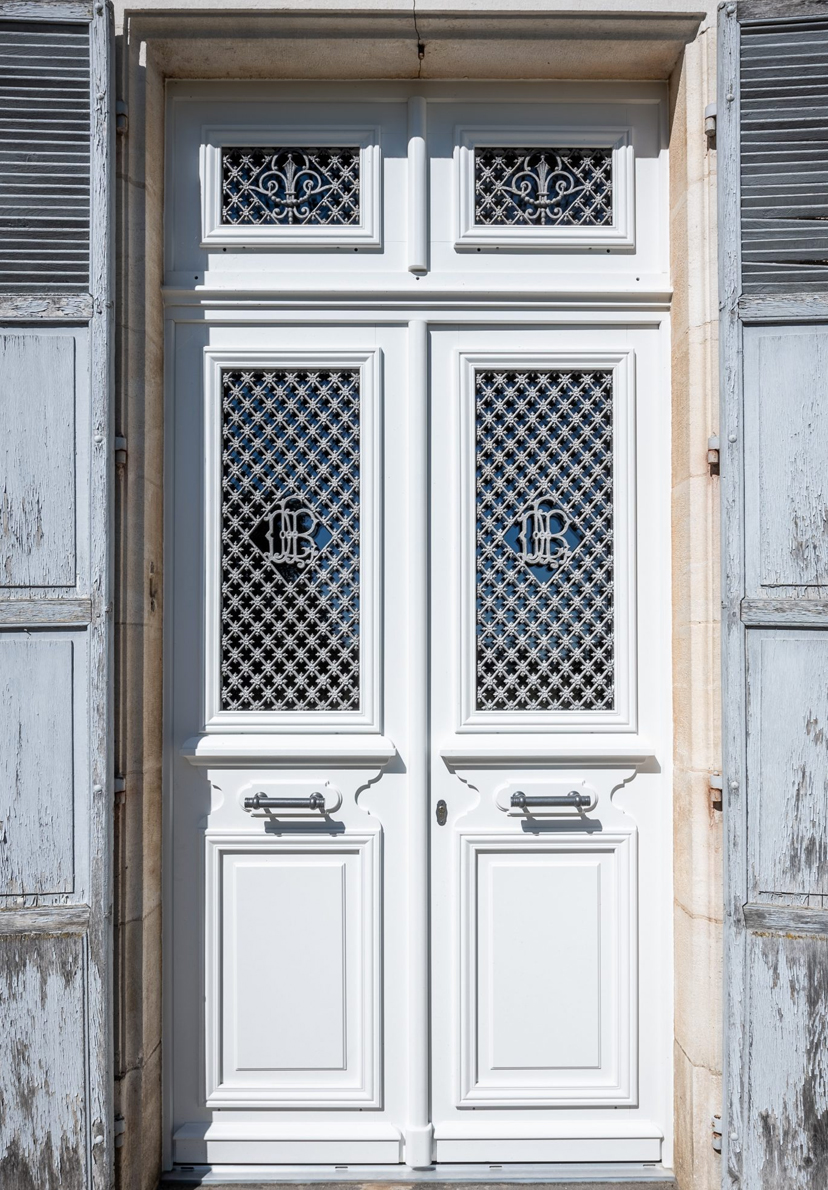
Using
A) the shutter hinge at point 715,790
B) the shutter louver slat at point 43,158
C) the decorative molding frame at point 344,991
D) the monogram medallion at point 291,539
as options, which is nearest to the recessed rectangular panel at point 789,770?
the shutter hinge at point 715,790

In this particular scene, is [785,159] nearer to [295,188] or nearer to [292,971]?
[295,188]

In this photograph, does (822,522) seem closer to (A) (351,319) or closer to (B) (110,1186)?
(A) (351,319)

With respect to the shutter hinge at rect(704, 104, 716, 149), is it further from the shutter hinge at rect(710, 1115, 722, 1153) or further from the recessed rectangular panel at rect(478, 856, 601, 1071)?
the shutter hinge at rect(710, 1115, 722, 1153)

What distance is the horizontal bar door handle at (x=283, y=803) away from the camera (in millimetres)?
2834

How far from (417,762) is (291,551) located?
83 cm

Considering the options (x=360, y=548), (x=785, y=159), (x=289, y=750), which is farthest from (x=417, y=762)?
(x=785, y=159)

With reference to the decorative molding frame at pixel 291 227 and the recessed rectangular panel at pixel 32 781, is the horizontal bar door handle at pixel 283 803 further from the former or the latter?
the decorative molding frame at pixel 291 227

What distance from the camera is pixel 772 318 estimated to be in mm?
2570

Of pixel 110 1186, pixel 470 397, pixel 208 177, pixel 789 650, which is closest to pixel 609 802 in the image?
pixel 789 650

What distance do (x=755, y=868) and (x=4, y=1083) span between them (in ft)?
7.65

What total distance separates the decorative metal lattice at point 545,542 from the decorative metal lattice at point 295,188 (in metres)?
0.78

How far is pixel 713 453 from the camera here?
265cm

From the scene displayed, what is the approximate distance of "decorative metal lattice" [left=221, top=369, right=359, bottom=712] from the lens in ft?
9.48

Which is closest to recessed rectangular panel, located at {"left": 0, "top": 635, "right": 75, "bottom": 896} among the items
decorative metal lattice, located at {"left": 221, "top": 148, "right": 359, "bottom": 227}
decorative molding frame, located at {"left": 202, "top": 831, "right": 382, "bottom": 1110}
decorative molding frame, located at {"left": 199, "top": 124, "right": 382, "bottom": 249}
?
decorative molding frame, located at {"left": 202, "top": 831, "right": 382, "bottom": 1110}
